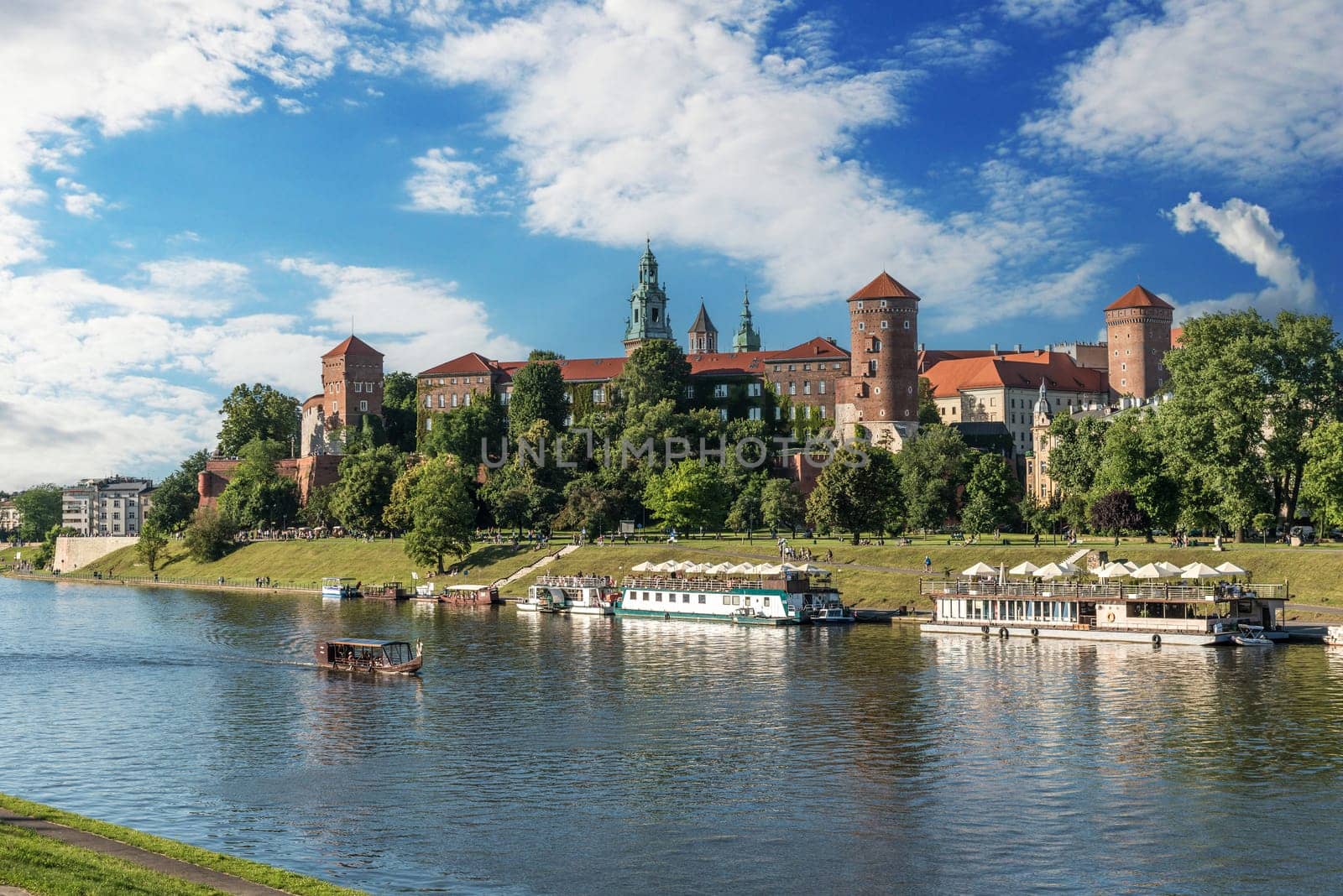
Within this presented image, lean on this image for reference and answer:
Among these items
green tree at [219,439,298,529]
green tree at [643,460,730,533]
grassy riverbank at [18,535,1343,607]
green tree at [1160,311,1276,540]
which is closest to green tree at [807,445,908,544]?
grassy riverbank at [18,535,1343,607]

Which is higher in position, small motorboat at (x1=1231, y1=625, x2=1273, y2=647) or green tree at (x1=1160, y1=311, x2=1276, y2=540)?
green tree at (x1=1160, y1=311, x2=1276, y2=540)

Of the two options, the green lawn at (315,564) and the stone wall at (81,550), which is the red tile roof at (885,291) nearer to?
the green lawn at (315,564)

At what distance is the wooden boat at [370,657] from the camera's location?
59.9 meters

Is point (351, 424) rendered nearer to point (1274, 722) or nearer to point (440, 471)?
point (440, 471)

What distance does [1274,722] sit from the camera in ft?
143

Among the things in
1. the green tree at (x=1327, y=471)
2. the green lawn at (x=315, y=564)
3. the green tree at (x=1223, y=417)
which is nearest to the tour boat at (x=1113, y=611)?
the green tree at (x=1327, y=471)

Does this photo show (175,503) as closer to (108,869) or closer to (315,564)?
(315,564)

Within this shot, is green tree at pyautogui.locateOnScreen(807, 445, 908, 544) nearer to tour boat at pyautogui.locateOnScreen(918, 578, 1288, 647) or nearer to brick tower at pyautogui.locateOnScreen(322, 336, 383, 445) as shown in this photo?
tour boat at pyautogui.locateOnScreen(918, 578, 1288, 647)

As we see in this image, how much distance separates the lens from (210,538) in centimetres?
14675

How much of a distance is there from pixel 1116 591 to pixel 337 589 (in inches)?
2508

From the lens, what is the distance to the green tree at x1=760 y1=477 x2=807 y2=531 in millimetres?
117750

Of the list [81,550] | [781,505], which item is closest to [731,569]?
[781,505]

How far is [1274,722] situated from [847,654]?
22911mm

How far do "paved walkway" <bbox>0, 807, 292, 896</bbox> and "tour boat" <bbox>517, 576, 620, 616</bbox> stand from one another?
2543 inches
